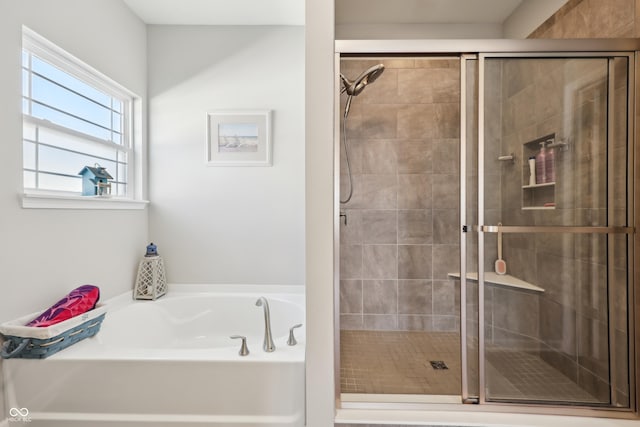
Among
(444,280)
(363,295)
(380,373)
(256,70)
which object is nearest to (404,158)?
(444,280)

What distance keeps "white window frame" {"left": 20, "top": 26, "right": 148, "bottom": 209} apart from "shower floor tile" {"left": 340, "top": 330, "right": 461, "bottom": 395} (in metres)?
1.80

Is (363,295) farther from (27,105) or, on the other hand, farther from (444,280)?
(27,105)

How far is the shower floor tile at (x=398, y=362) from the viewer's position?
66.0 inches

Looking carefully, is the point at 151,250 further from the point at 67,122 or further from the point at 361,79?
the point at 361,79

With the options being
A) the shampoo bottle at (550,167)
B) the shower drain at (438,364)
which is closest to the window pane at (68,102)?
the shampoo bottle at (550,167)

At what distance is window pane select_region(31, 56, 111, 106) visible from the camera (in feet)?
5.56

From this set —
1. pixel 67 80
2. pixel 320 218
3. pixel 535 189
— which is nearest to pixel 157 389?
pixel 320 218

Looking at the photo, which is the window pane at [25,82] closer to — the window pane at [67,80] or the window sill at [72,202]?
the window pane at [67,80]

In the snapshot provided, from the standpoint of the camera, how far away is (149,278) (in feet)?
7.62

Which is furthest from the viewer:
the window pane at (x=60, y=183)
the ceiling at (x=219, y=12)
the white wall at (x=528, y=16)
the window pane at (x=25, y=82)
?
the ceiling at (x=219, y=12)

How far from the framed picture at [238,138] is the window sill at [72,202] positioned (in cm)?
67

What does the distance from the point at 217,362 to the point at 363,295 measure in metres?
1.47

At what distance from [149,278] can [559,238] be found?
2.55 meters

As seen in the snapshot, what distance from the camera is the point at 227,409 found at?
141 cm
